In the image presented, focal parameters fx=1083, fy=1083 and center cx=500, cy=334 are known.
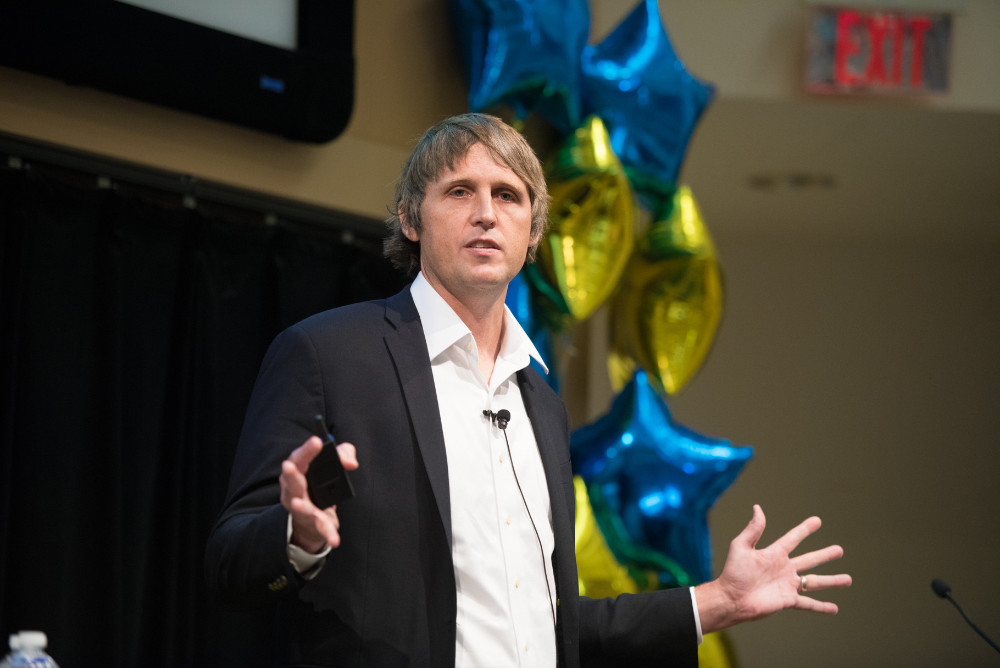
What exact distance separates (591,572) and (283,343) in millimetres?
1870

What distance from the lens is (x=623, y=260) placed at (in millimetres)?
3189

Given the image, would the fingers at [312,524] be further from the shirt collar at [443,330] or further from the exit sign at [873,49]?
the exit sign at [873,49]

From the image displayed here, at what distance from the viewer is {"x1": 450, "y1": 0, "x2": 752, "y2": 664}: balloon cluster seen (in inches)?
123

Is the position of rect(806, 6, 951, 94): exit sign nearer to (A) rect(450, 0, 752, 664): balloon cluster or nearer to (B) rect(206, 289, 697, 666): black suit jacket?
(A) rect(450, 0, 752, 664): balloon cluster

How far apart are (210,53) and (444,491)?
1.85 meters

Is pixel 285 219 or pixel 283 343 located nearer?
pixel 283 343

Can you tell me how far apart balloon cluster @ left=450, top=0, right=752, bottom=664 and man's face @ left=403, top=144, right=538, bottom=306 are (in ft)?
4.84

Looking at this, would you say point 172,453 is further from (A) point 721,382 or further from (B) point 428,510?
(A) point 721,382

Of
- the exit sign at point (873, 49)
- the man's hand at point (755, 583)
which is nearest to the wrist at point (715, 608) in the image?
the man's hand at point (755, 583)

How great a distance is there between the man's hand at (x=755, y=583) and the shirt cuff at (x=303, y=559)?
59cm

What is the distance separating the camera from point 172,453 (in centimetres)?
292

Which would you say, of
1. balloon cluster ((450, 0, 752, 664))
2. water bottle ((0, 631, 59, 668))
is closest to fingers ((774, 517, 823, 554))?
water bottle ((0, 631, 59, 668))

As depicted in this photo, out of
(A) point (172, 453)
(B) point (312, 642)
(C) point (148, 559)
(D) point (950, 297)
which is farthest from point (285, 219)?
(D) point (950, 297)

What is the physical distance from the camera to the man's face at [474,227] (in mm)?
1515
